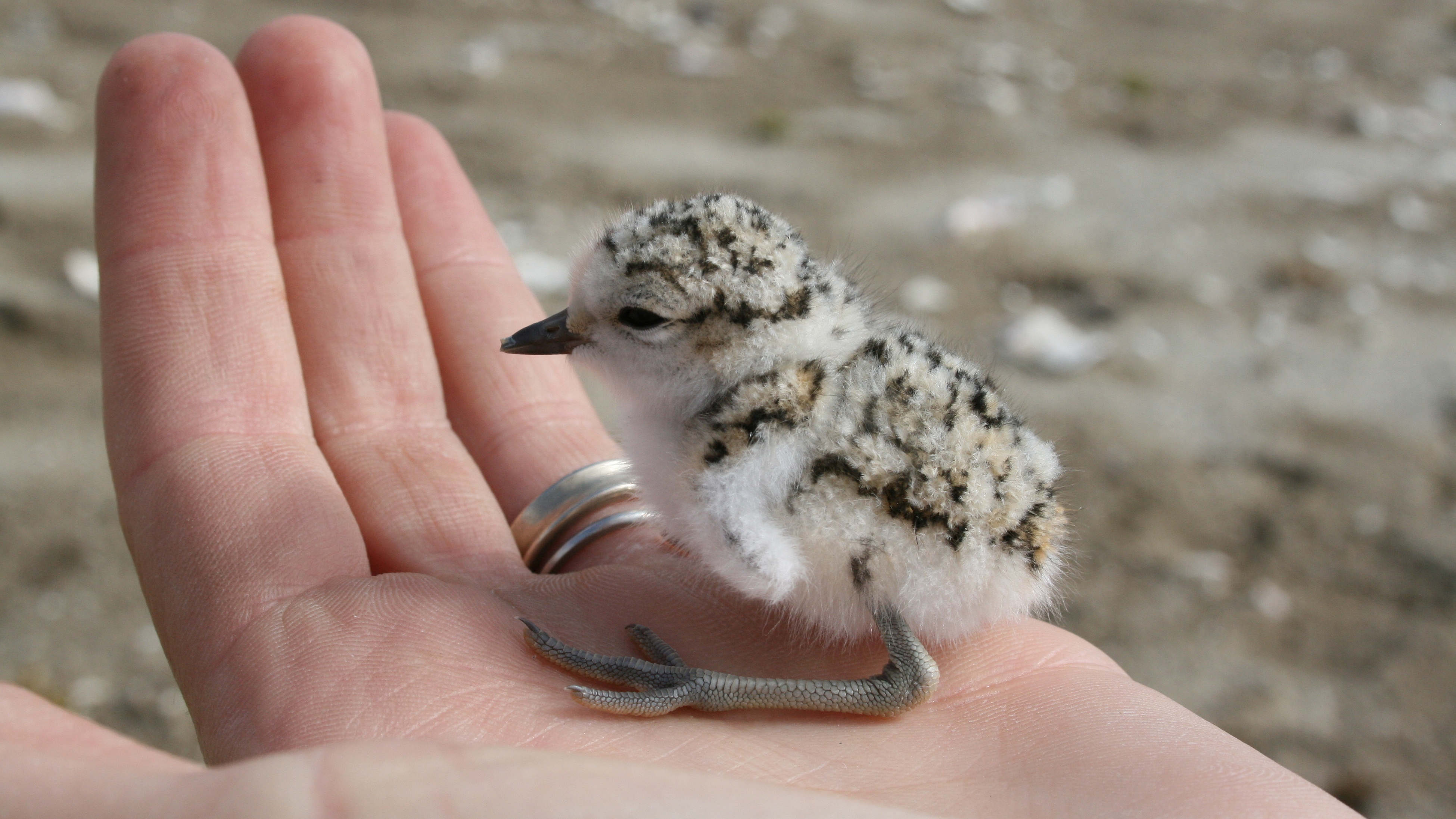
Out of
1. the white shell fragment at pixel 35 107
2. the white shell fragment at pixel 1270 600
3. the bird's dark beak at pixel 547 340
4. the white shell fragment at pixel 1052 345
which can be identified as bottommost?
the white shell fragment at pixel 1270 600

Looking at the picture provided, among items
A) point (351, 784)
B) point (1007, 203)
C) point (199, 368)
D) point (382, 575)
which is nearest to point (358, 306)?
point (199, 368)

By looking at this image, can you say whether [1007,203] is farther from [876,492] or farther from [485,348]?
[876,492]

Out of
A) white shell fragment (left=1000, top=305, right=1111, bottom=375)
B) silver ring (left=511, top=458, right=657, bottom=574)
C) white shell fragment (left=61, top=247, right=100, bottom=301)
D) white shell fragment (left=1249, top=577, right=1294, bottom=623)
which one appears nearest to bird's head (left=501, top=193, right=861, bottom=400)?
silver ring (left=511, top=458, right=657, bottom=574)

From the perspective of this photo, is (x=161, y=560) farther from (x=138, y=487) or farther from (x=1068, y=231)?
(x=1068, y=231)

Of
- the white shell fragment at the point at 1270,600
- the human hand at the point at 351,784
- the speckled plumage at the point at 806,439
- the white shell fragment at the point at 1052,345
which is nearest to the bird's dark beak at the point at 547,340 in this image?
the speckled plumage at the point at 806,439

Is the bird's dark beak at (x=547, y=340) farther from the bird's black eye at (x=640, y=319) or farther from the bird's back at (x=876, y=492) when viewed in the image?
the bird's back at (x=876, y=492)

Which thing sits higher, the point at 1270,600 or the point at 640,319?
the point at 640,319

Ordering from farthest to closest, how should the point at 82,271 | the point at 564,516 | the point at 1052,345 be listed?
the point at 1052,345 < the point at 82,271 < the point at 564,516

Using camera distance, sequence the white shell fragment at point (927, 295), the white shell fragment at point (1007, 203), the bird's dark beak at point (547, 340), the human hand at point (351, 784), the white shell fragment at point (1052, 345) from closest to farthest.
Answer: the human hand at point (351, 784), the bird's dark beak at point (547, 340), the white shell fragment at point (1052, 345), the white shell fragment at point (927, 295), the white shell fragment at point (1007, 203)

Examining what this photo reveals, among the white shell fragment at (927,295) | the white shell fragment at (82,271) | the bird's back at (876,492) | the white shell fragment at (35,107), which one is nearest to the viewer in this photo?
the bird's back at (876,492)
